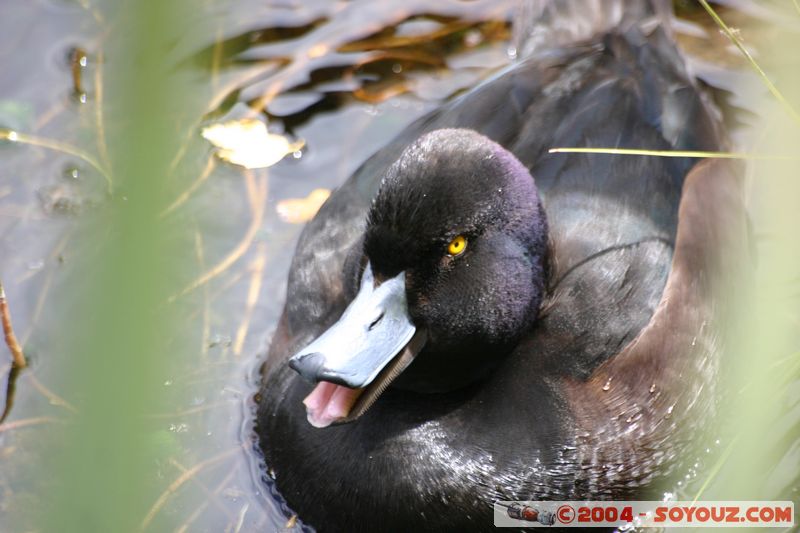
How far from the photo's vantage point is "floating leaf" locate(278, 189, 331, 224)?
477 centimetres

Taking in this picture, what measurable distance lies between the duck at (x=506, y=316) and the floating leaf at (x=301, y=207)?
685 millimetres

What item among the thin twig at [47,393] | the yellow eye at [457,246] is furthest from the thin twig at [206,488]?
the yellow eye at [457,246]

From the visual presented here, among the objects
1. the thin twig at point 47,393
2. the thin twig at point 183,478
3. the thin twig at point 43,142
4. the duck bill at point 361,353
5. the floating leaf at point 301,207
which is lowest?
the thin twig at point 183,478

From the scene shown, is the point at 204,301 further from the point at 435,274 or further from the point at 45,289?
the point at 435,274

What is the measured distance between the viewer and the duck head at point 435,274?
302cm

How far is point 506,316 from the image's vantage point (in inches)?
129

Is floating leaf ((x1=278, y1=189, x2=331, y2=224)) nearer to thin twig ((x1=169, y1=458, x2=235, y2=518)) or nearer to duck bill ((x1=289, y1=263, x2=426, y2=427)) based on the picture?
→ thin twig ((x1=169, y1=458, x2=235, y2=518))

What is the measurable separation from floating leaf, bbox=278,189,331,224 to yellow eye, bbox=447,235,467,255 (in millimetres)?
1725

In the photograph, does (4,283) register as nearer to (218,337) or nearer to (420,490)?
(218,337)

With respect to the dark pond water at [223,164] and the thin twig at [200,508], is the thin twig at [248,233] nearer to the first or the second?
the dark pond water at [223,164]

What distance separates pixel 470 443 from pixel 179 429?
119cm

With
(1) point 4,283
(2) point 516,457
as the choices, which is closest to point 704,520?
(2) point 516,457

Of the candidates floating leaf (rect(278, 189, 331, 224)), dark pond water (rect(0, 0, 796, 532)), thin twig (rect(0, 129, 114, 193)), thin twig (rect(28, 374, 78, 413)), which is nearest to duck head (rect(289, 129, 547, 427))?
dark pond water (rect(0, 0, 796, 532))

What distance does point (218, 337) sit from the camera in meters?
4.34
